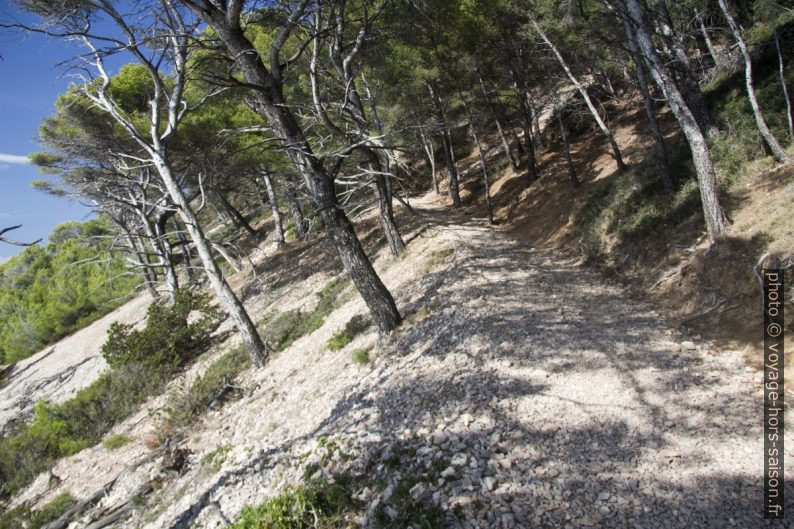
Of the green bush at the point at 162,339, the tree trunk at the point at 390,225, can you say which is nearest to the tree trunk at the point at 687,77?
the tree trunk at the point at 390,225

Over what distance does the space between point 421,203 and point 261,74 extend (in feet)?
67.2

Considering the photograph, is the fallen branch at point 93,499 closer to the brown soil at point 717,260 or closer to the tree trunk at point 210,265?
the tree trunk at point 210,265

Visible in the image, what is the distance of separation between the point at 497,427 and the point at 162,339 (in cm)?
1228

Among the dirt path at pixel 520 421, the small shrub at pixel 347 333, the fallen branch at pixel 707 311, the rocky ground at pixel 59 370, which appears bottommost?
the fallen branch at pixel 707 311

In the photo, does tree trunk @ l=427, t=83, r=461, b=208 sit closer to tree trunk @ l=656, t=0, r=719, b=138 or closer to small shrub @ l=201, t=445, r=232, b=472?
tree trunk @ l=656, t=0, r=719, b=138

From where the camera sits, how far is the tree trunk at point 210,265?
33.0 ft

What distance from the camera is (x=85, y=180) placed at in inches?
604

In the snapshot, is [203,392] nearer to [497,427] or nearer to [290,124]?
[290,124]

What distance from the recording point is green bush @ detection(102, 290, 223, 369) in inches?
499

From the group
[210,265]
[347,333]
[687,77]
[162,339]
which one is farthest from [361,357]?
[687,77]

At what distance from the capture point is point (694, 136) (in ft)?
25.3

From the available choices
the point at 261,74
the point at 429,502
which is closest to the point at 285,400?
the point at 429,502

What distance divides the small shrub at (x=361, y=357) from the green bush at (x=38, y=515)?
18.6 ft

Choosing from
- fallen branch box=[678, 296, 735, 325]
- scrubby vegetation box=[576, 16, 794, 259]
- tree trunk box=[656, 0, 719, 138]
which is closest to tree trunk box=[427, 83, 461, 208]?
scrubby vegetation box=[576, 16, 794, 259]
